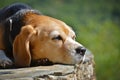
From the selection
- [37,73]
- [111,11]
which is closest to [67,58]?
[37,73]

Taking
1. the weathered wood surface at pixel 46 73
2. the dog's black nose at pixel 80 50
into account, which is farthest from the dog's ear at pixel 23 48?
the dog's black nose at pixel 80 50

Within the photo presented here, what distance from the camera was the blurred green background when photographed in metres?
8.58

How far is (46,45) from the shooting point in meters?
3.48

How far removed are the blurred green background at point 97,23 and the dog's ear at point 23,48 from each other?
3866 millimetres

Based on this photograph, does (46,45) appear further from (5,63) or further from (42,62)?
(5,63)

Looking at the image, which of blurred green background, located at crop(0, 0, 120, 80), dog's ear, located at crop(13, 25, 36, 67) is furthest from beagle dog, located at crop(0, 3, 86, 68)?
blurred green background, located at crop(0, 0, 120, 80)

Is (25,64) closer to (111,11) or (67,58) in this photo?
(67,58)

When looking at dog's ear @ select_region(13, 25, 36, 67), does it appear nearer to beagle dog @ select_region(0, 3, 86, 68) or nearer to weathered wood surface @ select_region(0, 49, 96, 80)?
beagle dog @ select_region(0, 3, 86, 68)

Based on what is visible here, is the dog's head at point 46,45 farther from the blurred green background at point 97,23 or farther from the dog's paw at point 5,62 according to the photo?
the blurred green background at point 97,23

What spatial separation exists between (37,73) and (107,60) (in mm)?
5679

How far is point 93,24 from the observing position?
984cm

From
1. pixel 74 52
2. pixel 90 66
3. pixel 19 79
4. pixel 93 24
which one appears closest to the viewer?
pixel 19 79

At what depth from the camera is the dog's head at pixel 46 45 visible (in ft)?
11.3

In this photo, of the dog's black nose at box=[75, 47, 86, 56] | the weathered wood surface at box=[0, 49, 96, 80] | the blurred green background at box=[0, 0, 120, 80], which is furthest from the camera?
the blurred green background at box=[0, 0, 120, 80]
